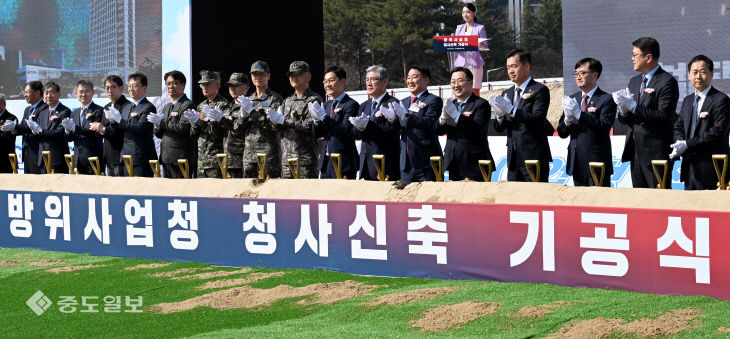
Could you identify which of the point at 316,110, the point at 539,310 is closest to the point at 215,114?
the point at 316,110

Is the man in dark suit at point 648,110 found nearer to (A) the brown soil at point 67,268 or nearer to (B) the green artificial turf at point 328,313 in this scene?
(B) the green artificial turf at point 328,313

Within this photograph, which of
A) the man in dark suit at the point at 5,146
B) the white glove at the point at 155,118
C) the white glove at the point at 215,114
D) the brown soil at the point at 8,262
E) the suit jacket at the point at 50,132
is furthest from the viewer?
the man in dark suit at the point at 5,146

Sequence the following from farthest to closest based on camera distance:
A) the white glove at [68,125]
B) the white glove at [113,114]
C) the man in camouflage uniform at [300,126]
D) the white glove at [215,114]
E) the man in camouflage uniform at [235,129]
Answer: the white glove at [68,125] < the white glove at [113,114] < the man in camouflage uniform at [235,129] < the white glove at [215,114] < the man in camouflage uniform at [300,126]

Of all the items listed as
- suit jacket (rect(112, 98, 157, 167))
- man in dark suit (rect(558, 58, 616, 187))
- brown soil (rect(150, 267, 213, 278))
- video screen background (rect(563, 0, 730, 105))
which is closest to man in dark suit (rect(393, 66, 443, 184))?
man in dark suit (rect(558, 58, 616, 187))

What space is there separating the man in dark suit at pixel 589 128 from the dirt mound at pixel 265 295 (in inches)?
87.8

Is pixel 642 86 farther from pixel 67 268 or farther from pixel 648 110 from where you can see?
pixel 67 268

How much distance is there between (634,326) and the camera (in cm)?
527

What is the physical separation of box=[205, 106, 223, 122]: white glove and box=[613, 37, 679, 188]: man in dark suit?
4079 mm

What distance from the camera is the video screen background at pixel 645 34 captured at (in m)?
13.0

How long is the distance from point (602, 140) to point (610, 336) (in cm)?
326

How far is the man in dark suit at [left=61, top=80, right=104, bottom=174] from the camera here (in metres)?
11.2

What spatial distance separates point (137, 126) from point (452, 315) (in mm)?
5682

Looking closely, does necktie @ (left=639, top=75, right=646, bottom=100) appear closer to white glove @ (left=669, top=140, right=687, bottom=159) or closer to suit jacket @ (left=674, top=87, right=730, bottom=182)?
suit jacket @ (left=674, top=87, right=730, bottom=182)

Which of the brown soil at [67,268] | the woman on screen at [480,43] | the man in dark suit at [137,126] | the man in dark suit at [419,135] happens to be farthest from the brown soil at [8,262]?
the woman on screen at [480,43]
